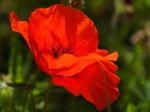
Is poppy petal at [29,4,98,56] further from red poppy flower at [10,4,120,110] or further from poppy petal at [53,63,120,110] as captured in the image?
poppy petal at [53,63,120,110]

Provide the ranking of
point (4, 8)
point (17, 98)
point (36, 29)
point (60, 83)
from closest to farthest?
1. point (60, 83)
2. point (36, 29)
3. point (17, 98)
4. point (4, 8)

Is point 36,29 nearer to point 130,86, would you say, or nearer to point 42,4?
point 130,86

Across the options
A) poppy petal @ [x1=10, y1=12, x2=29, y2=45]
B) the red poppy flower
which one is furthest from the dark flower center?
poppy petal @ [x1=10, y1=12, x2=29, y2=45]

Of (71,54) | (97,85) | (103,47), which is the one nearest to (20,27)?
(71,54)

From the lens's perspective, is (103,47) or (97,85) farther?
(103,47)

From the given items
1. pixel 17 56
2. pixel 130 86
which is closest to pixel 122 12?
pixel 130 86

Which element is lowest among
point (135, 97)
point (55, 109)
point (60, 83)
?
point (55, 109)

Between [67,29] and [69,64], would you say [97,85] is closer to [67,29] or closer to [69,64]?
[69,64]

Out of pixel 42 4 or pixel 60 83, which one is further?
pixel 42 4
